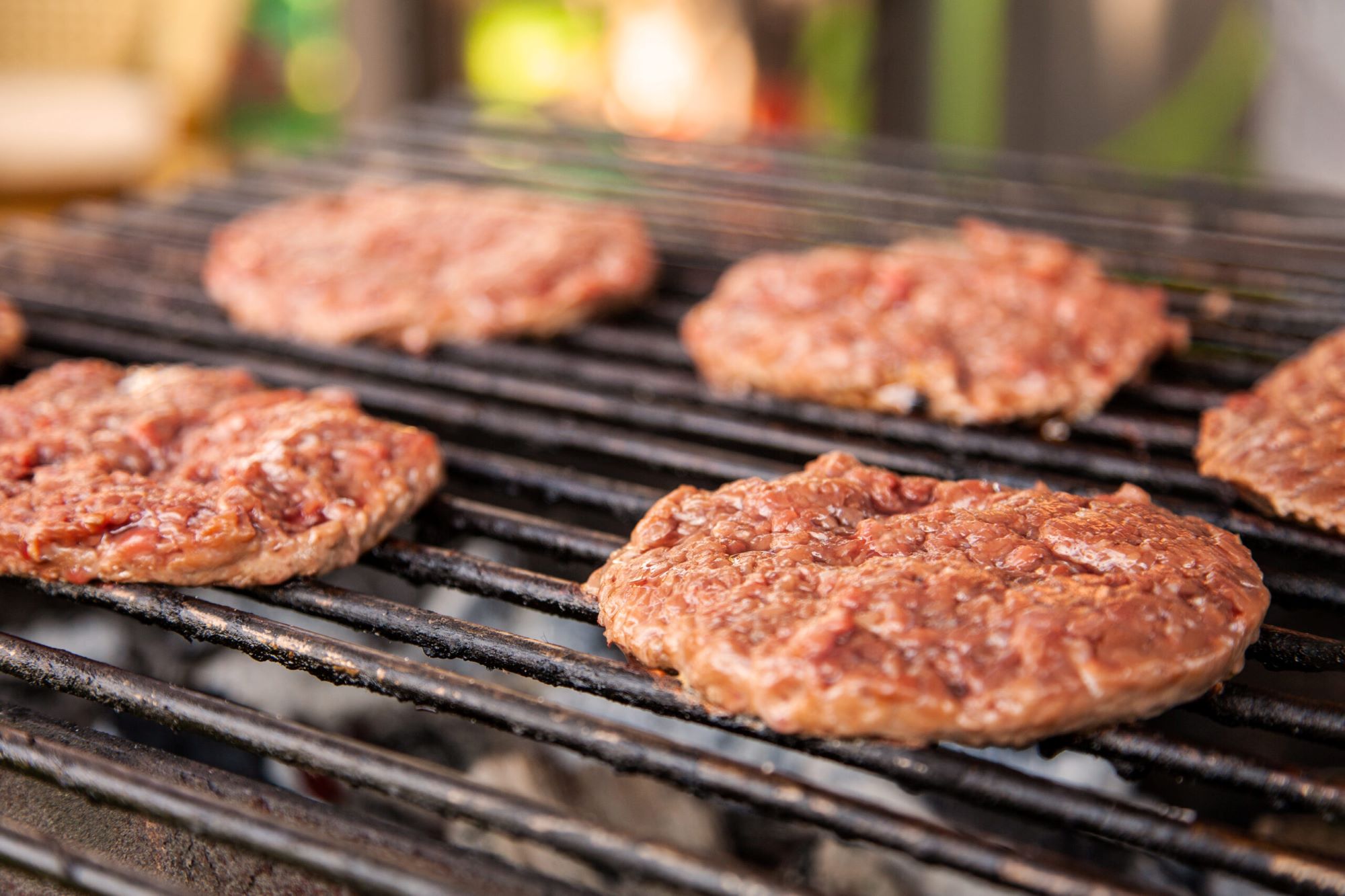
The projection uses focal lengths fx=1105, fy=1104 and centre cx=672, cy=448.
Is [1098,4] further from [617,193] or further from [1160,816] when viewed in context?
[1160,816]

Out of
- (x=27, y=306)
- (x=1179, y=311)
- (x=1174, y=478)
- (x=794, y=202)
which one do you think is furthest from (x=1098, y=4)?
(x=27, y=306)

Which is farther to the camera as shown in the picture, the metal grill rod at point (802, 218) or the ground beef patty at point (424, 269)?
the metal grill rod at point (802, 218)

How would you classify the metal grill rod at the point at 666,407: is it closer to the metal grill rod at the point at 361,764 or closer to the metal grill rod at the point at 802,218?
the metal grill rod at the point at 802,218

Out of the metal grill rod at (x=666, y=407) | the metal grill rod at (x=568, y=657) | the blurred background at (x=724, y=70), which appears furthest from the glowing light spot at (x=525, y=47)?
the metal grill rod at (x=568, y=657)

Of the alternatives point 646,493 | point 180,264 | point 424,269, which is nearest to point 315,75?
point 180,264

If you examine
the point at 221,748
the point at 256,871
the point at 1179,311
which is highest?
the point at 1179,311

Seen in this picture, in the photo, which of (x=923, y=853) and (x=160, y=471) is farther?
(x=160, y=471)

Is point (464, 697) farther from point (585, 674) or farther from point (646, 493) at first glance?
point (646, 493)
